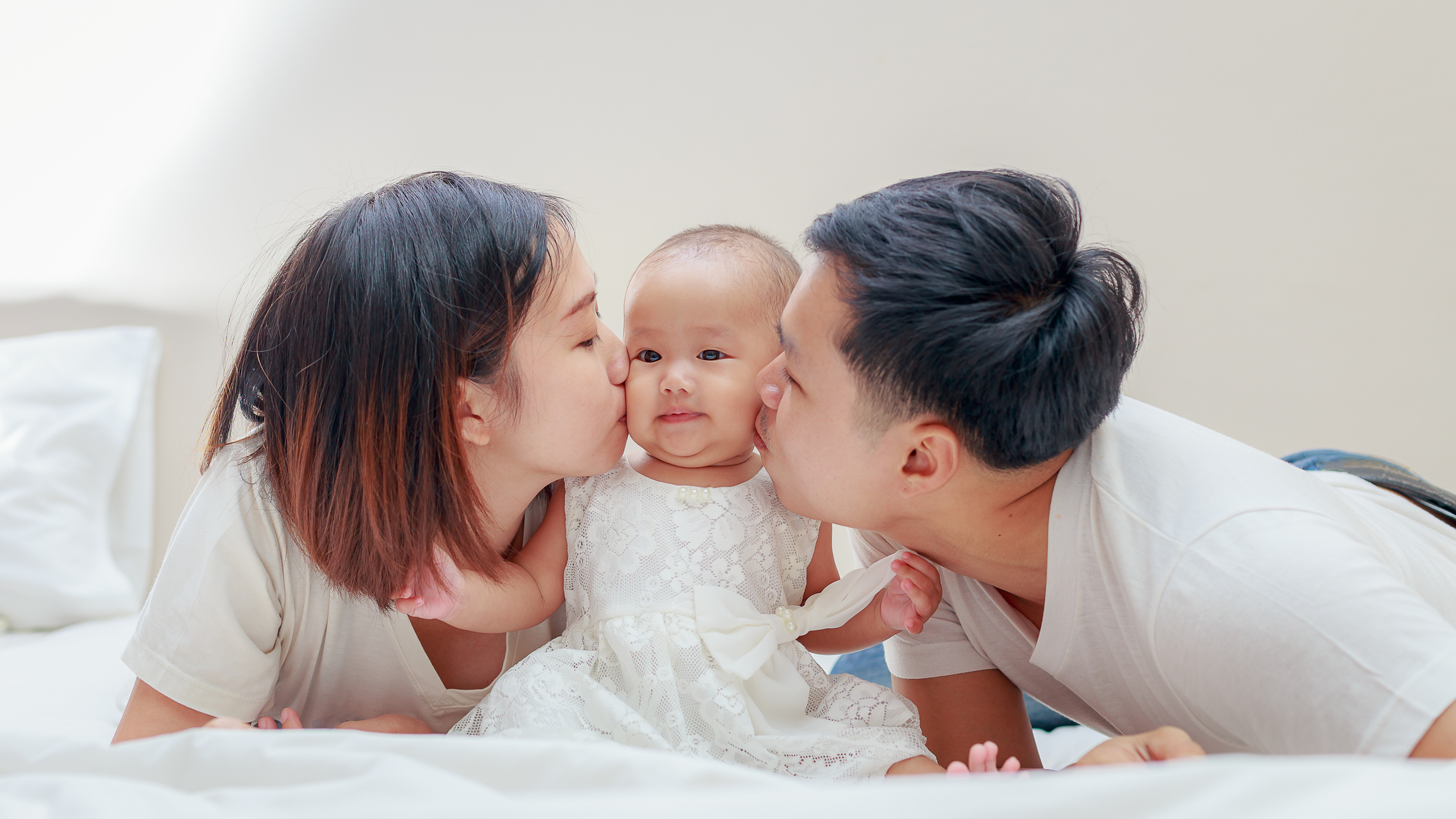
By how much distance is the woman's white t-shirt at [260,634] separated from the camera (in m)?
0.96

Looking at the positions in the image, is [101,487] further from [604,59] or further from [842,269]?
[842,269]

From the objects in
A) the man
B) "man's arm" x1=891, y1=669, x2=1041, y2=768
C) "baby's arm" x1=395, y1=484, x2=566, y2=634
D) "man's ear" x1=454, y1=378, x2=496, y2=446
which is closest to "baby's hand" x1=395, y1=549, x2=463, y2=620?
"baby's arm" x1=395, y1=484, x2=566, y2=634

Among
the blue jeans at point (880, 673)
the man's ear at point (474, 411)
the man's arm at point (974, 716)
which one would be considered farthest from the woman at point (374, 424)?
the blue jeans at point (880, 673)

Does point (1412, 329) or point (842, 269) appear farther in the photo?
point (1412, 329)

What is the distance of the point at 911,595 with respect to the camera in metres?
1.03

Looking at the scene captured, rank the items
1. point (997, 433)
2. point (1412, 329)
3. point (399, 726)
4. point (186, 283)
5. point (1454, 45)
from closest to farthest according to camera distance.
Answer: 1. point (997, 433)
2. point (399, 726)
3. point (1454, 45)
4. point (1412, 329)
5. point (186, 283)

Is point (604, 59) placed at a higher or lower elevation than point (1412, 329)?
higher

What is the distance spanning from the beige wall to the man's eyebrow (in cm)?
85

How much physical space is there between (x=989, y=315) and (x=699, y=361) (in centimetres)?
35

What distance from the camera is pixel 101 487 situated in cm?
171

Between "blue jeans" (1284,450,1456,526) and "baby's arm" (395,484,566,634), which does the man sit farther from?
"baby's arm" (395,484,566,634)

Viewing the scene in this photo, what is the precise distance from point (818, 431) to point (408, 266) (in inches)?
17.6

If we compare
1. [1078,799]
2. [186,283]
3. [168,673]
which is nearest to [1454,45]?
[1078,799]

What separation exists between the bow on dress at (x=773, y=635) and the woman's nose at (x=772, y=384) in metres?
0.21
